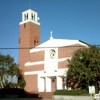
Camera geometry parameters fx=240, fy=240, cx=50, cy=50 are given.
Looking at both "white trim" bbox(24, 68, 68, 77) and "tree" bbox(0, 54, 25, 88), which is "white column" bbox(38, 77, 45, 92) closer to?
"white trim" bbox(24, 68, 68, 77)

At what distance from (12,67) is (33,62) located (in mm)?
5711

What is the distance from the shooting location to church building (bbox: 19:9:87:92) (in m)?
41.4

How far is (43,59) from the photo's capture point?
44.6 m

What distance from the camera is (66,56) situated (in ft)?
135

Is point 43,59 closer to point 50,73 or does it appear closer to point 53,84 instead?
point 50,73

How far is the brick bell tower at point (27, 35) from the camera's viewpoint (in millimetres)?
48391

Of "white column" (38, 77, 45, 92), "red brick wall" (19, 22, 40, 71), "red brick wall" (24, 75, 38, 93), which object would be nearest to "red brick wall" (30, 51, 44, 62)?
"red brick wall" (19, 22, 40, 71)

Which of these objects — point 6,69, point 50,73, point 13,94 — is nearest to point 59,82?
point 50,73

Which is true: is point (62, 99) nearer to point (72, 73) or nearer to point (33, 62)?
point (72, 73)

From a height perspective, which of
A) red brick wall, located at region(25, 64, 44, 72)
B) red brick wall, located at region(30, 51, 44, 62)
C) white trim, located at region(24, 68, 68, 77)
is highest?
red brick wall, located at region(30, 51, 44, 62)

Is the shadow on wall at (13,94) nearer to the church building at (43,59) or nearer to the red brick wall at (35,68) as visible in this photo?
the church building at (43,59)

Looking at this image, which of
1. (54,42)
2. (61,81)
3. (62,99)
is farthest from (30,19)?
(62,99)

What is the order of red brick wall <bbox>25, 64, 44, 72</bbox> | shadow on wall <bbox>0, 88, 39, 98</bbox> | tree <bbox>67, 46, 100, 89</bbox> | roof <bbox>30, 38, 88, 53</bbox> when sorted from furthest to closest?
red brick wall <bbox>25, 64, 44, 72</bbox>
roof <bbox>30, 38, 88, 53</bbox>
shadow on wall <bbox>0, 88, 39, 98</bbox>
tree <bbox>67, 46, 100, 89</bbox>

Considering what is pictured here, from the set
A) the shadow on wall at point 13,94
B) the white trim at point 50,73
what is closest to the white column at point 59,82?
the white trim at point 50,73
